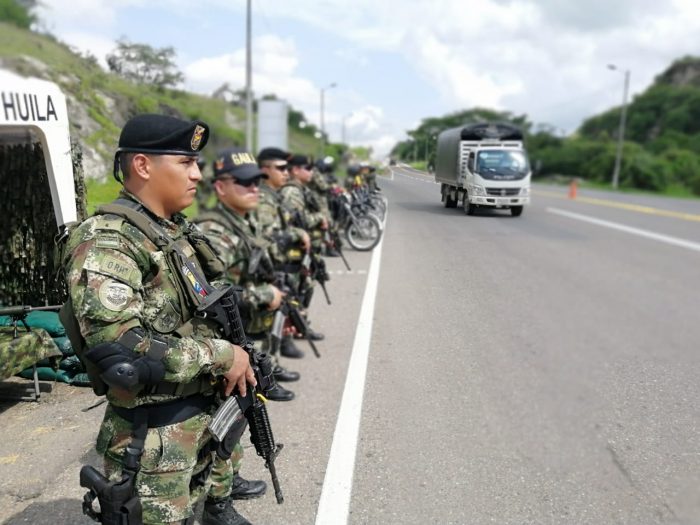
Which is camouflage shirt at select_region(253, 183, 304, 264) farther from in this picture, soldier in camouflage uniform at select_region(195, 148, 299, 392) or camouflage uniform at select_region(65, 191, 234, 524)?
camouflage uniform at select_region(65, 191, 234, 524)

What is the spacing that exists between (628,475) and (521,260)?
2.55 feet

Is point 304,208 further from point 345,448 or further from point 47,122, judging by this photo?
point 345,448

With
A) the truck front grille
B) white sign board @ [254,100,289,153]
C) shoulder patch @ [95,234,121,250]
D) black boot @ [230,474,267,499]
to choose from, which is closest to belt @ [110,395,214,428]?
shoulder patch @ [95,234,121,250]

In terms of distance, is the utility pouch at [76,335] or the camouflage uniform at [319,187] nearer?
the utility pouch at [76,335]

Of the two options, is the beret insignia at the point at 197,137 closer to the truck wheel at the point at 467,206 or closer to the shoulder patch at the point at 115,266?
the shoulder patch at the point at 115,266

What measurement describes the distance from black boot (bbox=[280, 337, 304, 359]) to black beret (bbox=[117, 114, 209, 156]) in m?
3.21

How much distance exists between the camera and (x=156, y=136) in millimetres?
1936

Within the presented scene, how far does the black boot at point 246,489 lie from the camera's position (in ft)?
9.11

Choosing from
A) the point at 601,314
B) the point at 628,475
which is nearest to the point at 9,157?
the point at 601,314

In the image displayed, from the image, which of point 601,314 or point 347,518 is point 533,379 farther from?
point 347,518

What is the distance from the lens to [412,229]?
1886 millimetres

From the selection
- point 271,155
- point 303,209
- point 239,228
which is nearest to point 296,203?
point 303,209

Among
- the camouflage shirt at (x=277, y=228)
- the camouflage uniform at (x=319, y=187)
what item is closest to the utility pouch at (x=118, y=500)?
the camouflage shirt at (x=277, y=228)

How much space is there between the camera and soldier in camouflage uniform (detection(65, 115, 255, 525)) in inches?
69.6
